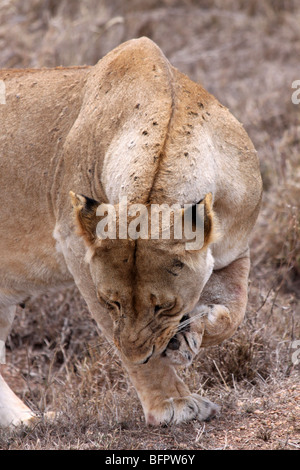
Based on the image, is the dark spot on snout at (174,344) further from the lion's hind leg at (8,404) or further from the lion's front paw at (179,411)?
the lion's hind leg at (8,404)

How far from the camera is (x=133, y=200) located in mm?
3322

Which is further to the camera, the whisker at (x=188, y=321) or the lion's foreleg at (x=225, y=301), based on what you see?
the lion's foreleg at (x=225, y=301)

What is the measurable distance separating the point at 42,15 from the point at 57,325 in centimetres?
622

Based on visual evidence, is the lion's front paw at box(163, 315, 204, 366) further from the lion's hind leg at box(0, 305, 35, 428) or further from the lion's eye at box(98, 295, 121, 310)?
the lion's hind leg at box(0, 305, 35, 428)

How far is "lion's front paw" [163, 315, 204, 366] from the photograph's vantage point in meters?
3.73

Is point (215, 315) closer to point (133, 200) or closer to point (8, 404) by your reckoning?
point (133, 200)

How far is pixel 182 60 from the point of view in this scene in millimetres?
10438

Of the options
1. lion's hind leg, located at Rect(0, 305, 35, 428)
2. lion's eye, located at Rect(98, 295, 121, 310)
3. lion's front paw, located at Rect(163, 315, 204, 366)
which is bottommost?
lion's hind leg, located at Rect(0, 305, 35, 428)

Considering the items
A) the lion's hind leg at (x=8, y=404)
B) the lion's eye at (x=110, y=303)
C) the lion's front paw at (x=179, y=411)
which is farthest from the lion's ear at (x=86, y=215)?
the lion's hind leg at (x=8, y=404)

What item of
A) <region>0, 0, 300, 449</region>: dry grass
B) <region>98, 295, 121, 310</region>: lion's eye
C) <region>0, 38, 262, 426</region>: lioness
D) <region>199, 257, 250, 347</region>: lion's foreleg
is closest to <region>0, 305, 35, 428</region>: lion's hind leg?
<region>0, 38, 262, 426</region>: lioness

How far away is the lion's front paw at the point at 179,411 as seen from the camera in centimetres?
396

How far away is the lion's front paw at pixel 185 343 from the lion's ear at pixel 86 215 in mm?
650

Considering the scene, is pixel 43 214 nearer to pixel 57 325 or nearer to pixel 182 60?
pixel 57 325

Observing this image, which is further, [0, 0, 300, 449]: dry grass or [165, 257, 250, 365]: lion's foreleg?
[0, 0, 300, 449]: dry grass
